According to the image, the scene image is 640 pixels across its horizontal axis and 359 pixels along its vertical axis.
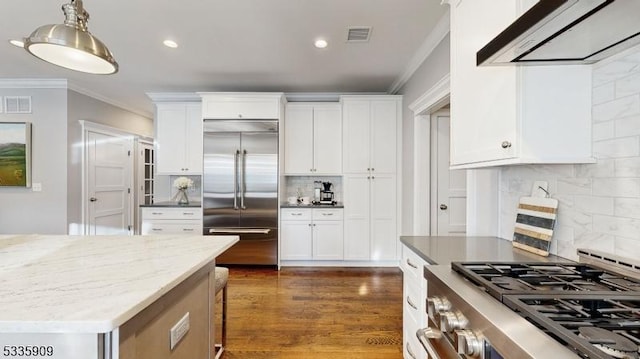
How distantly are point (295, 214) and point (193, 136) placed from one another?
1968 millimetres

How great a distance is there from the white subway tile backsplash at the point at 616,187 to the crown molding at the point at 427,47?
6.00 ft

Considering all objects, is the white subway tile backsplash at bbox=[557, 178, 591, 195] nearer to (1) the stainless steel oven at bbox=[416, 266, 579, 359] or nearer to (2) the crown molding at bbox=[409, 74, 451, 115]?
(1) the stainless steel oven at bbox=[416, 266, 579, 359]

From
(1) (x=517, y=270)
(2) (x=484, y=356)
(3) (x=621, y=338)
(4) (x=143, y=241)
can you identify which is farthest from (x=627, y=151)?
(4) (x=143, y=241)

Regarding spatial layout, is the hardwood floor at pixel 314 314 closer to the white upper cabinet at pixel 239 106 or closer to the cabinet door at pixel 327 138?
the cabinet door at pixel 327 138

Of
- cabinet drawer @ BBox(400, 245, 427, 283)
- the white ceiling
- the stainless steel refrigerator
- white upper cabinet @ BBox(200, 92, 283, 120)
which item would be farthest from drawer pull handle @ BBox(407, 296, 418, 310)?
white upper cabinet @ BBox(200, 92, 283, 120)

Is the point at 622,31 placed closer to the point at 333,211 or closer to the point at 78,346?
the point at 78,346

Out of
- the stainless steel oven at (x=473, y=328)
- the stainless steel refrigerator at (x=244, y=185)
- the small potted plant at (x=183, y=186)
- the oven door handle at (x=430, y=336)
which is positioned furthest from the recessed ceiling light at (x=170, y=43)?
the oven door handle at (x=430, y=336)

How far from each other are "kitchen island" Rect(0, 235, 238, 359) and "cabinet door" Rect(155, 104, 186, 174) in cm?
293

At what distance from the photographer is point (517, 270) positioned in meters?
1.16

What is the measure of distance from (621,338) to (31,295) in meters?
1.54

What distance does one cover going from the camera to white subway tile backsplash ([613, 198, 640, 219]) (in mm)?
1079

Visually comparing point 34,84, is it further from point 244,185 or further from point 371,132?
point 371,132

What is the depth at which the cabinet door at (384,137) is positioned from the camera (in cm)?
421

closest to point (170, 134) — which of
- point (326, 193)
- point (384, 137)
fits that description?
point (326, 193)
